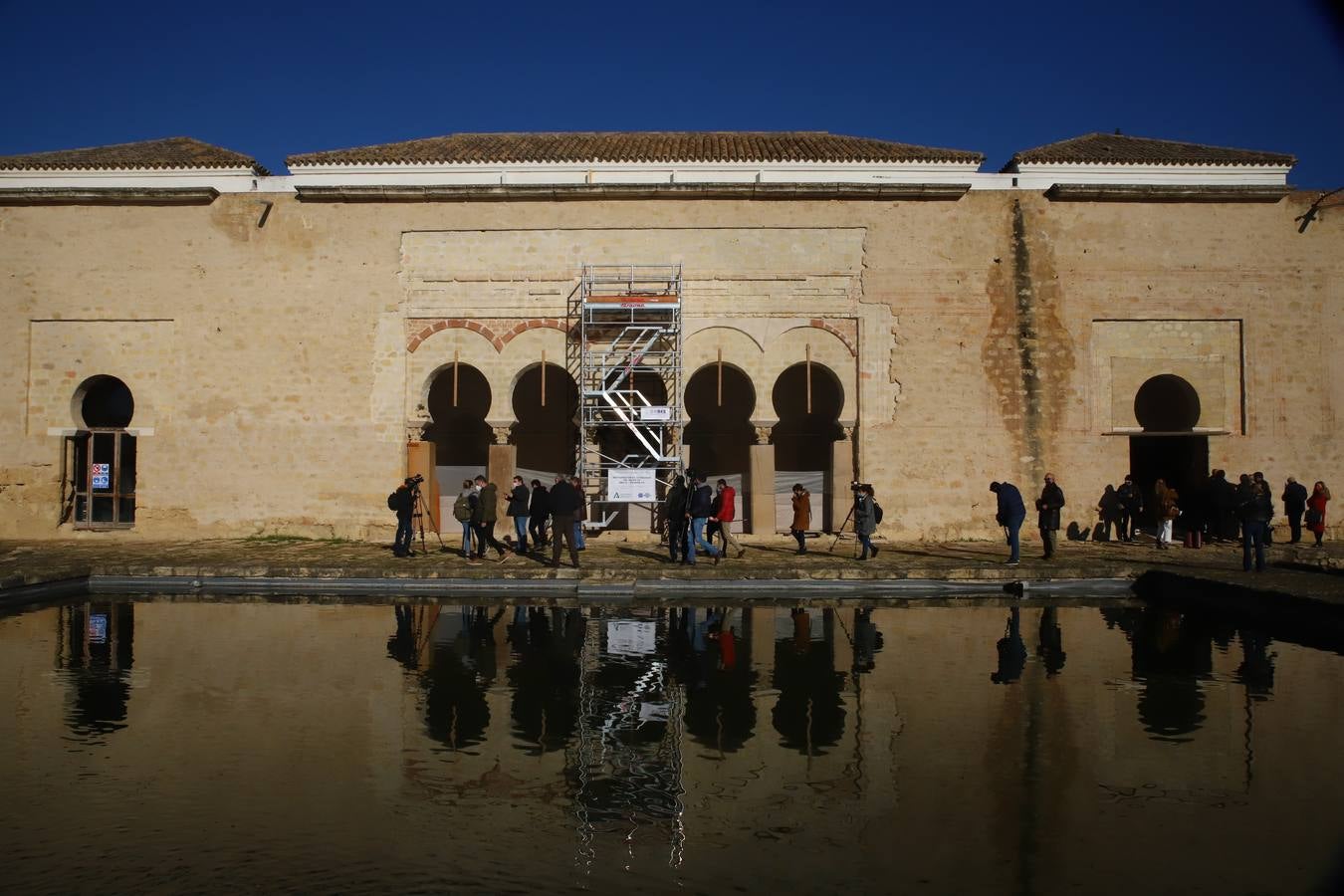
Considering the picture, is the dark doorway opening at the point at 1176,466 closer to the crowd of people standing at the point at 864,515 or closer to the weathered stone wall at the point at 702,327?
the crowd of people standing at the point at 864,515

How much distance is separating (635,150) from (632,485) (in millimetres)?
6273

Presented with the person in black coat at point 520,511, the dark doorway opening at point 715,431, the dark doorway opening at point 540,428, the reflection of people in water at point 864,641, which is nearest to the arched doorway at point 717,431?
the dark doorway opening at point 715,431

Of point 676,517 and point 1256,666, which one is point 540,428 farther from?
point 1256,666

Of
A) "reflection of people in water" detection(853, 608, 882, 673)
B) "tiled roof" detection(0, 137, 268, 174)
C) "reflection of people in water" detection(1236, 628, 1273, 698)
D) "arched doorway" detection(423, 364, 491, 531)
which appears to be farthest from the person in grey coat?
"tiled roof" detection(0, 137, 268, 174)

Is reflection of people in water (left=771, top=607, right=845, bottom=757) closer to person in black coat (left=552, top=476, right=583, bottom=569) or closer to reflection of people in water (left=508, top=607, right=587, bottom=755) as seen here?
reflection of people in water (left=508, top=607, right=587, bottom=755)

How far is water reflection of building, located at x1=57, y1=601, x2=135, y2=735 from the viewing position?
6.12 meters

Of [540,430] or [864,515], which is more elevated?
[540,430]

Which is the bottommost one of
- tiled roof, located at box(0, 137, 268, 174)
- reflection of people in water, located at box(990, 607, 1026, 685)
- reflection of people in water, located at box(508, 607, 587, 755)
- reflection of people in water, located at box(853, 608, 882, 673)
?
reflection of people in water, located at box(508, 607, 587, 755)

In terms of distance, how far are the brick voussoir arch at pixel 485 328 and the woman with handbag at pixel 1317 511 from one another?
12.9 meters

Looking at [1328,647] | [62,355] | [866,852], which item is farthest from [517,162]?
[866,852]

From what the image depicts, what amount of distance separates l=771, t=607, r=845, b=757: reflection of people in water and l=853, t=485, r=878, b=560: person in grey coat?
5102 mm

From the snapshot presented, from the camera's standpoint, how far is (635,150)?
58.2ft

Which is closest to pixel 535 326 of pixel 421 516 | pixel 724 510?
pixel 421 516

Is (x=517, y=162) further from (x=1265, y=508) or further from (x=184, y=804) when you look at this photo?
(x=184, y=804)
